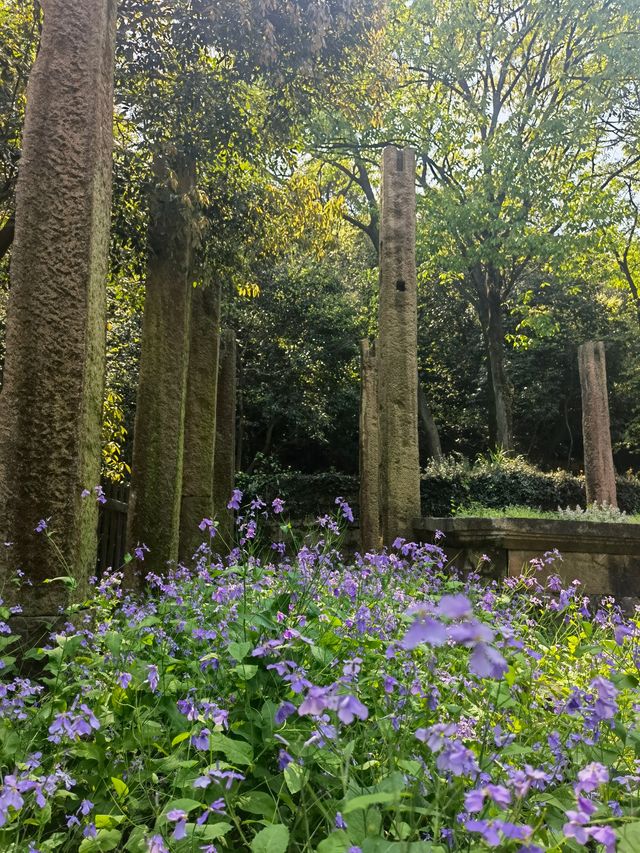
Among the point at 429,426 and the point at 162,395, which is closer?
the point at 162,395

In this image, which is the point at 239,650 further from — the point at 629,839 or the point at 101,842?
the point at 629,839

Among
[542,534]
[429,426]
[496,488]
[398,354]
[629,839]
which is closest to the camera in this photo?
[629,839]

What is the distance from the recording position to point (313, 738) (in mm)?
1270

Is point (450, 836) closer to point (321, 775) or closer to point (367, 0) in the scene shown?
point (321, 775)

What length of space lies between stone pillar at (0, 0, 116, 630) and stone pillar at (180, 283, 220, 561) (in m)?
3.66

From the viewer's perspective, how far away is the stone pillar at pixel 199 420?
7031mm

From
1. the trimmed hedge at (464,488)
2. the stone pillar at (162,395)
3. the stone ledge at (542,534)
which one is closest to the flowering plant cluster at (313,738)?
the stone pillar at (162,395)

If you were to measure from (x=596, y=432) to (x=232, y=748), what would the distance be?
10852 millimetres

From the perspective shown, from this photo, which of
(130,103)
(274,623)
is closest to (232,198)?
(130,103)

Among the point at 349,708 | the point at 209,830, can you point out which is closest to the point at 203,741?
the point at 209,830

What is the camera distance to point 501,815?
122cm

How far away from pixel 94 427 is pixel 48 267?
762 millimetres

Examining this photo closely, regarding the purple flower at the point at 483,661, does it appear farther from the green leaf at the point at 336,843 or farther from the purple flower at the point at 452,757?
the green leaf at the point at 336,843

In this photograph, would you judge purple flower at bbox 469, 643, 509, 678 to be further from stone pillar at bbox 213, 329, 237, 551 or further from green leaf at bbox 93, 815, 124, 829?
stone pillar at bbox 213, 329, 237, 551
